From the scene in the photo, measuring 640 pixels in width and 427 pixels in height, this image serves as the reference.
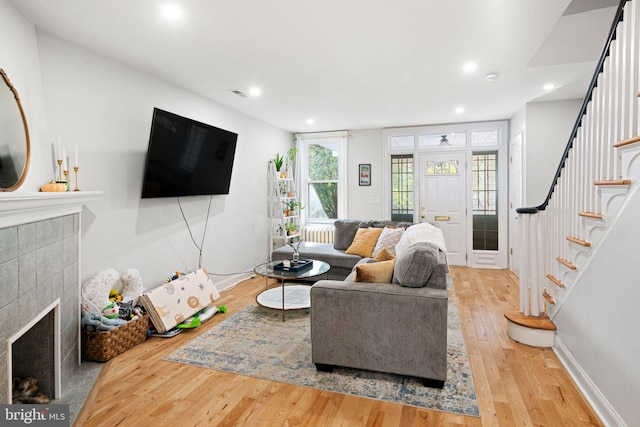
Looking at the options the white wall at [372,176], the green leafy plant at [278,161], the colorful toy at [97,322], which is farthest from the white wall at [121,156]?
the white wall at [372,176]

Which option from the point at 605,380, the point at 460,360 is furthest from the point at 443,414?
the point at 605,380

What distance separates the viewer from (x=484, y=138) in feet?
18.8

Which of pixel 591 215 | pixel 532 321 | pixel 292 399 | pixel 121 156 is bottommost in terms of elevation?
pixel 292 399

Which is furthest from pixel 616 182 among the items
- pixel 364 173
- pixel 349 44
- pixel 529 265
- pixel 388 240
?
pixel 364 173

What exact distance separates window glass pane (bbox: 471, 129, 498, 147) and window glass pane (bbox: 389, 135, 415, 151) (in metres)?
0.97

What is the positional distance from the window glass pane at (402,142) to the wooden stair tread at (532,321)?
3642mm

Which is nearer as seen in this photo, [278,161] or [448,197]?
[278,161]

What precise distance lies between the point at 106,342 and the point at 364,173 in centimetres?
475

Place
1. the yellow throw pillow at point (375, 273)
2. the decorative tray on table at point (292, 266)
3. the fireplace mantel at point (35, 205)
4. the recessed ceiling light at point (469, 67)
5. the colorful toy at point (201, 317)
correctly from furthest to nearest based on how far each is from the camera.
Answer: the decorative tray on table at point (292, 266) → the colorful toy at point (201, 317) → the recessed ceiling light at point (469, 67) → the yellow throw pillow at point (375, 273) → the fireplace mantel at point (35, 205)

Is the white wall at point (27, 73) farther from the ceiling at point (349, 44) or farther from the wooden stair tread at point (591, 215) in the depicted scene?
the wooden stair tread at point (591, 215)

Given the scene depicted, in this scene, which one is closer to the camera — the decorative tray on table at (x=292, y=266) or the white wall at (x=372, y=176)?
the decorative tray on table at (x=292, y=266)

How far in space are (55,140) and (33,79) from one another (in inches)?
16.9

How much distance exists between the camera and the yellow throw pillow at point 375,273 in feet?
8.29

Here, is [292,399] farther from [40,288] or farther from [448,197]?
[448,197]
